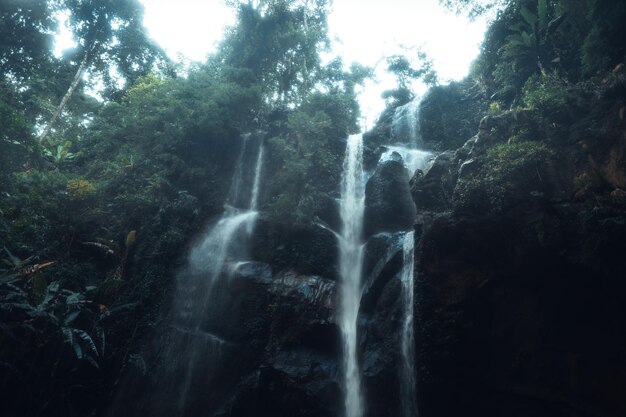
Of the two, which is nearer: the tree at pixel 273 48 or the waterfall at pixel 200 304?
the waterfall at pixel 200 304

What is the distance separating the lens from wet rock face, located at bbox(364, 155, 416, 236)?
471 inches

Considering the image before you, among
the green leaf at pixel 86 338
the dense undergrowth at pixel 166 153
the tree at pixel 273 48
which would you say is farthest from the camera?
the tree at pixel 273 48

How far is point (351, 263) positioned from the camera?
11492mm

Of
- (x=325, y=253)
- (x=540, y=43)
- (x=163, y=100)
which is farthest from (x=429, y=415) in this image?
(x=163, y=100)

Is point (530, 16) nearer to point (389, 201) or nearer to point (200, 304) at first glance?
point (389, 201)

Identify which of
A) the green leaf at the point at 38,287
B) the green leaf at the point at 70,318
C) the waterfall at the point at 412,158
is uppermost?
the waterfall at the point at 412,158

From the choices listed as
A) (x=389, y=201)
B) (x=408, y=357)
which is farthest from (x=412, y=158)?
(x=408, y=357)

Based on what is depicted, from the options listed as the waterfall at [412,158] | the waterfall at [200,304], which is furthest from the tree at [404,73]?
the waterfall at [200,304]

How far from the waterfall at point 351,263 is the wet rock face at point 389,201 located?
1.50 ft

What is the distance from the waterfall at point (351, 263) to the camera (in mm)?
8703

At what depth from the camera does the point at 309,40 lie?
21.7 meters

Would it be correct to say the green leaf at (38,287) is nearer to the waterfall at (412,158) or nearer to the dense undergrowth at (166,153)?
the dense undergrowth at (166,153)

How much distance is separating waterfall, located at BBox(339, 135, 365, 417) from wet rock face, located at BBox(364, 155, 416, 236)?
457mm

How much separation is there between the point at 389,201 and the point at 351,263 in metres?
2.66
